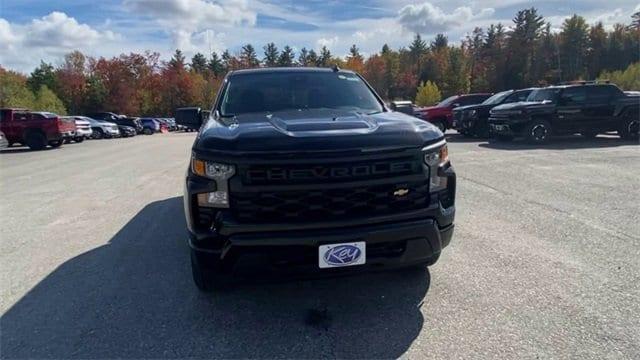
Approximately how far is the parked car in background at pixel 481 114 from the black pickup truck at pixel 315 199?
14220 mm

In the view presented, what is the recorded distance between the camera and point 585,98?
47.1 feet

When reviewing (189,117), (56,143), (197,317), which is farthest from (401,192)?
(56,143)

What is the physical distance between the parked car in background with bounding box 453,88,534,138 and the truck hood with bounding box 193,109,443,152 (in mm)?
13982

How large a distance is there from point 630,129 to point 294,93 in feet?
47.5

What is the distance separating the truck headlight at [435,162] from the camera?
313cm

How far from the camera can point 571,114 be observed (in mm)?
14250

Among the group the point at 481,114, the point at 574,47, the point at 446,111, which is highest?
the point at 574,47

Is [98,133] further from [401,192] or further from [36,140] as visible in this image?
[401,192]

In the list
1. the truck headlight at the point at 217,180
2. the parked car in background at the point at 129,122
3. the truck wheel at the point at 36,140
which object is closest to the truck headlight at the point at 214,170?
the truck headlight at the point at 217,180

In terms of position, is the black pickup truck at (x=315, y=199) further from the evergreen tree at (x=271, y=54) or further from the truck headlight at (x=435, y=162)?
the evergreen tree at (x=271, y=54)

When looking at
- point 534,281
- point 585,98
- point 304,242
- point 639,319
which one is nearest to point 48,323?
point 304,242

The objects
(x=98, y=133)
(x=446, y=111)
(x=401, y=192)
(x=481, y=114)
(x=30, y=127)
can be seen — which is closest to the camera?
(x=401, y=192)

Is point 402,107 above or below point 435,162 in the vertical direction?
above

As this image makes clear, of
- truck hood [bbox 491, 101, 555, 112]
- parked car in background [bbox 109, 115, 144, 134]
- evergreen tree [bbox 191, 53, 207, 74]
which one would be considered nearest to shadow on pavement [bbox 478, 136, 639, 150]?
truck hood [bbox 491, 101, 555, 112]
